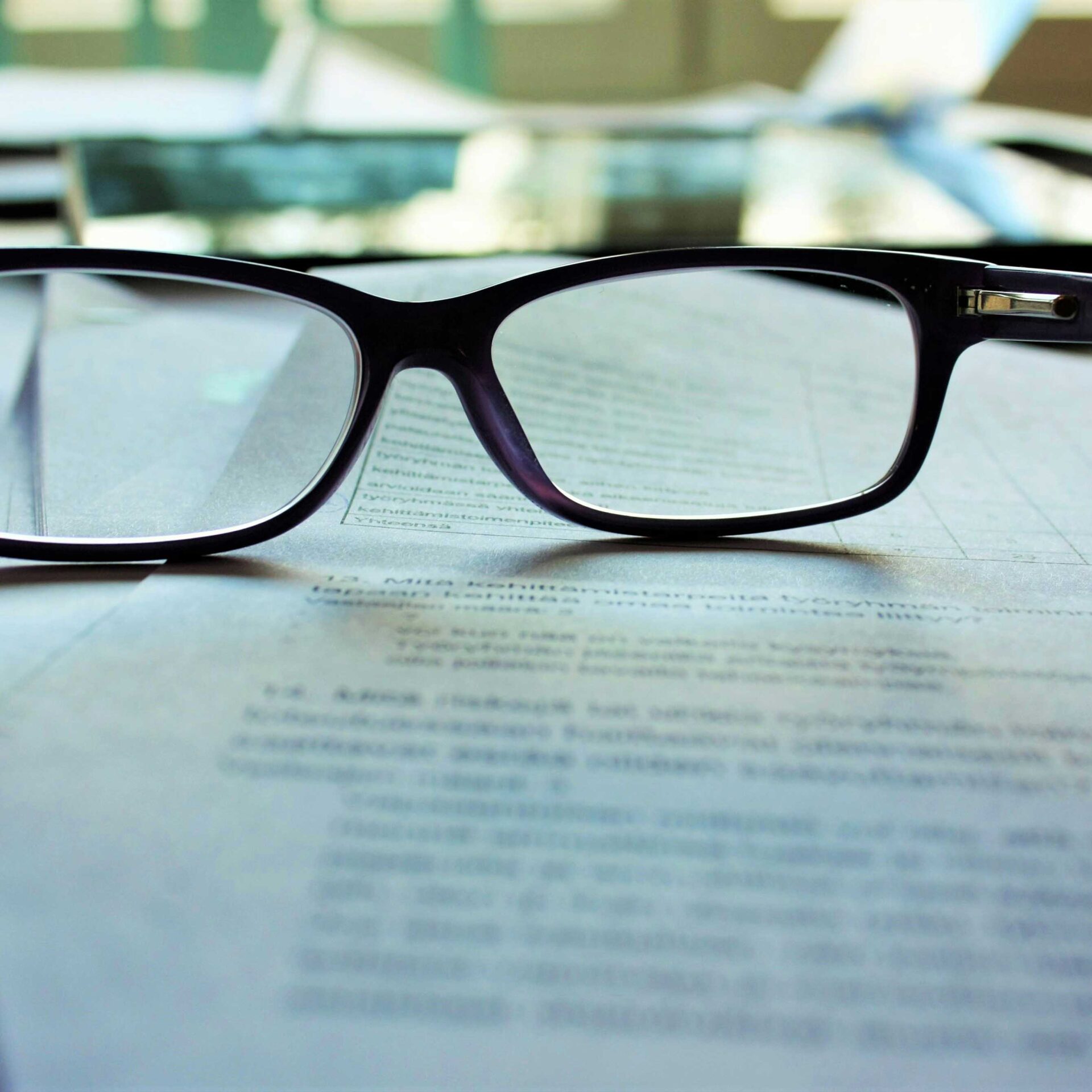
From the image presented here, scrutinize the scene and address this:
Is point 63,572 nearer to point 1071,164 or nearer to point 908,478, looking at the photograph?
point 908,478

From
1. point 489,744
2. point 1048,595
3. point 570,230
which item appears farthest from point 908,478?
point 570,230

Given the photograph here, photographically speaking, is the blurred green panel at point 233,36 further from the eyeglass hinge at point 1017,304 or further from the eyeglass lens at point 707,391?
the eyeglass hinge at point 1017,304

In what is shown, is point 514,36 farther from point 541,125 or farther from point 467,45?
point 541,125

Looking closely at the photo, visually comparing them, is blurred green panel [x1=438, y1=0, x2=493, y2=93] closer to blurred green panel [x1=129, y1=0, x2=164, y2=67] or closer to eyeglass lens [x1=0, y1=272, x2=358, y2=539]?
blurred green panel [x1=129, y1=0, x2=164, y2=67]

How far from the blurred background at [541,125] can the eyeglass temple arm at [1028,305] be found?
9.2 inches

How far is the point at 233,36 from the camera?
4.61 ft

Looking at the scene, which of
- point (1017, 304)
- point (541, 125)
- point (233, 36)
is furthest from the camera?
point (233, 36)

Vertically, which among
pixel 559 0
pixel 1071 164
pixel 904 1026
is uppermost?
pixel 559 0

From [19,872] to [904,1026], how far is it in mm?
163

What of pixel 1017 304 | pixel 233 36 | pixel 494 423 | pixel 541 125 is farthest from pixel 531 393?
pixel 233 36

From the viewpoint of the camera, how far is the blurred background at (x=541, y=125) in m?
0.62

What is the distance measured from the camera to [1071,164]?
72 centimetres

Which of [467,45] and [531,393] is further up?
[467,45]

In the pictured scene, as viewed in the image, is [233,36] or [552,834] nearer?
[552,834]
